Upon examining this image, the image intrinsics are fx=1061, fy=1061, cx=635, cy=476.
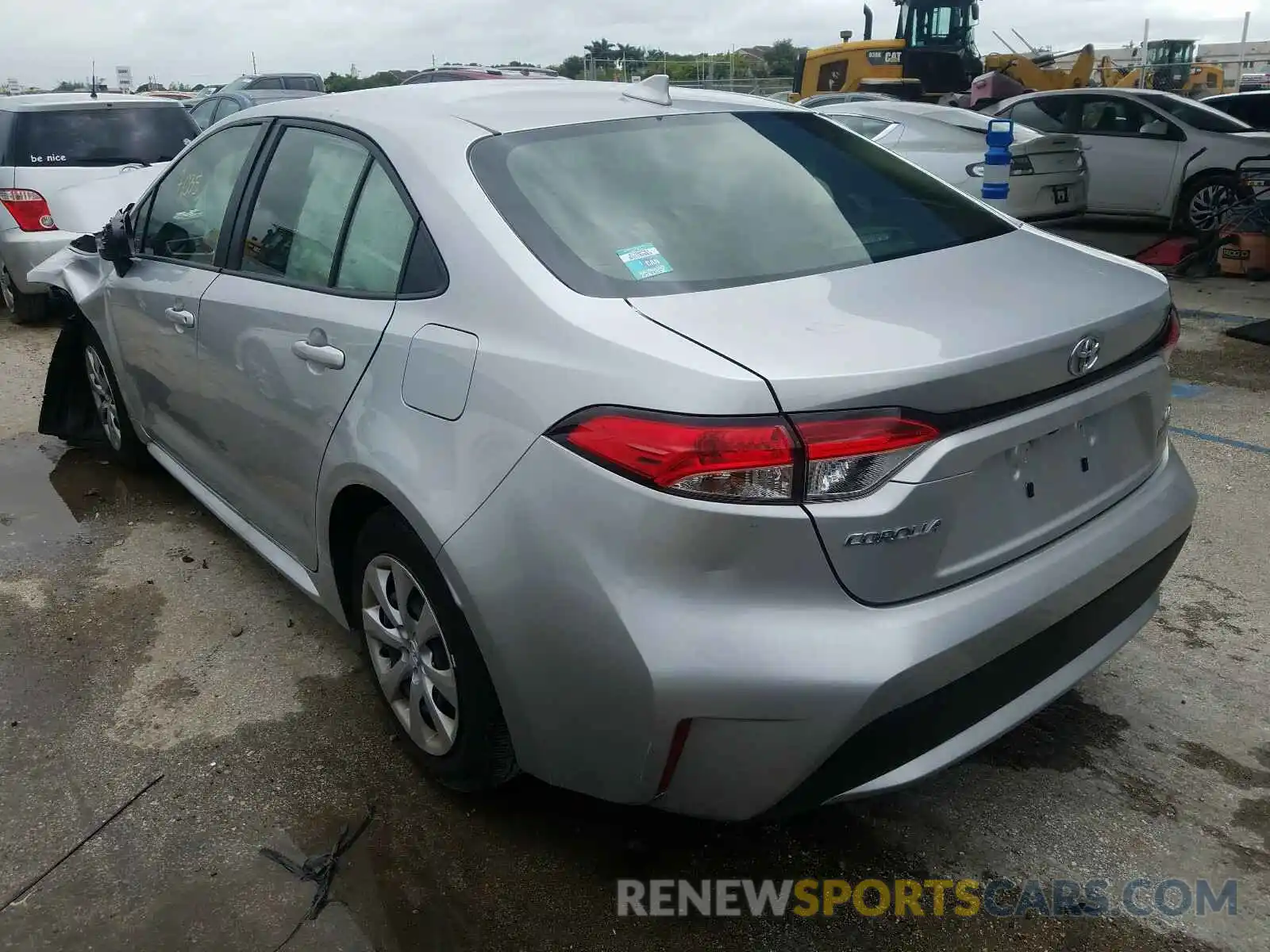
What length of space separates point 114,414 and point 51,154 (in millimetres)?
4407

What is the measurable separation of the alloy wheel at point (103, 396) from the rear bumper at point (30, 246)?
334 cm

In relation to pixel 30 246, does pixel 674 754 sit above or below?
below

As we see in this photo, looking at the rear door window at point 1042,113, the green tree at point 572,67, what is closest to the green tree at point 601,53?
the green tree at point 572,67

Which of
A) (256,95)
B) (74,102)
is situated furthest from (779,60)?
(74,102)

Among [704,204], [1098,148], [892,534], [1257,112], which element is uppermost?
[1257,112]

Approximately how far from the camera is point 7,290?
8.41 metres

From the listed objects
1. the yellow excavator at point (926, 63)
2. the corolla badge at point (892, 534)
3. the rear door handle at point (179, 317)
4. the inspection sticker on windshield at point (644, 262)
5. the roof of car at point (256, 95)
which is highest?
the yellow excavator at point (926, 63)

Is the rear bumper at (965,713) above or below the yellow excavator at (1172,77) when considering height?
below

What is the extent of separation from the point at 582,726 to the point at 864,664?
1.87 ft

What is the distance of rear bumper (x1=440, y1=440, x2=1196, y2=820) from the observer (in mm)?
1842

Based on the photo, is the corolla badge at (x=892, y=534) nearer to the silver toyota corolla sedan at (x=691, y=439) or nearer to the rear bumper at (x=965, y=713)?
the silver toyota corolla sedan at (x=691, y=439)

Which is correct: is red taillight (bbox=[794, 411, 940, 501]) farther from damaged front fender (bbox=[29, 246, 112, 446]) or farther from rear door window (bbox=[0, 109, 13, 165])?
rear door window (bbox=[0, 109, 13, 165])

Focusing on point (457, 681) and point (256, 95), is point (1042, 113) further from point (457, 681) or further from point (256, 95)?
point (256, 95)

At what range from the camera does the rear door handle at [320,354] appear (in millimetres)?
2596
